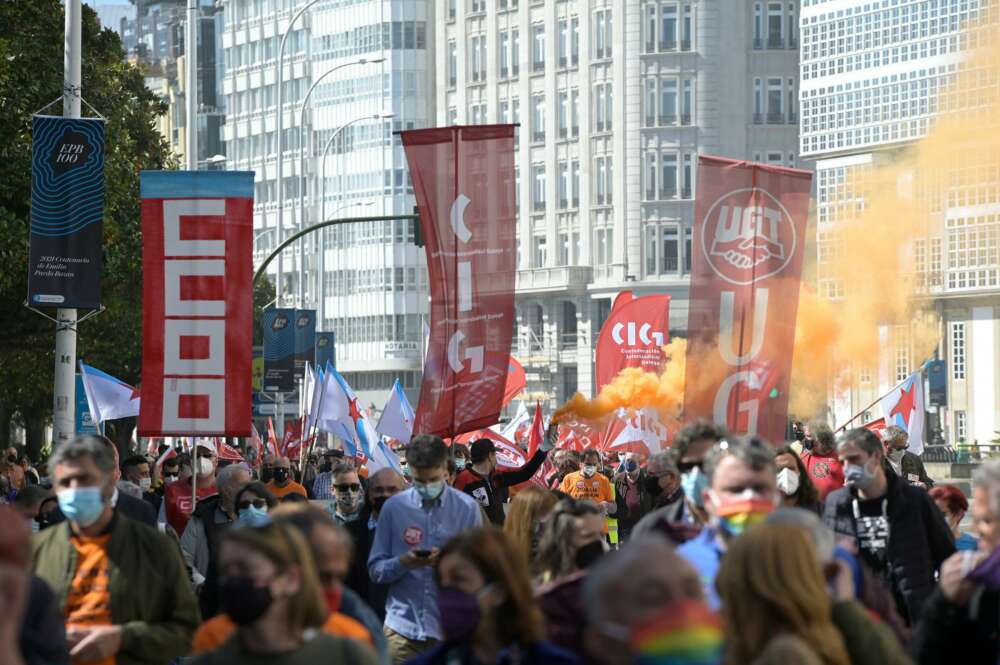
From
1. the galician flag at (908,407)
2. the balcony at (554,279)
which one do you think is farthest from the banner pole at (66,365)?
the balcony at (554,279)

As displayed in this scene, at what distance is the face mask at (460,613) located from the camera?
582 cm

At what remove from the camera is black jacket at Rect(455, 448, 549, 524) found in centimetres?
1405

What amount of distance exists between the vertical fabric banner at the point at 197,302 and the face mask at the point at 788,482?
13.8 feet

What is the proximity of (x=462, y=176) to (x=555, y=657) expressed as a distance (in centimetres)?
891

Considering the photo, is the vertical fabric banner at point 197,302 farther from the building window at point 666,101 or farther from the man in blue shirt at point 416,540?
the building window at point 666,101

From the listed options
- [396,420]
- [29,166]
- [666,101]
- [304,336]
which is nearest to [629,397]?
[396,420]

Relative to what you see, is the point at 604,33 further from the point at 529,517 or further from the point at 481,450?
the point at 529,517

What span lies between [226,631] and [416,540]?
143 inches

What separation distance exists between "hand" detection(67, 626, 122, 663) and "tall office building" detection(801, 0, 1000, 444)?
255 feet

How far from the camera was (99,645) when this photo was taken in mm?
7121

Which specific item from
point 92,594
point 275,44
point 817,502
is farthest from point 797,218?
point 275,44

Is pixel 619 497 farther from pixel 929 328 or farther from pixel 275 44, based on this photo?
pixel 275 44

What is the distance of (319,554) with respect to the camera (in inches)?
249

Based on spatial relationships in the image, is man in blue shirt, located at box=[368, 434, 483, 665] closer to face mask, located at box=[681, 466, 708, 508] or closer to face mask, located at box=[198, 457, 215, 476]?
face mask, located at box=[681, 466, 708, 508]
